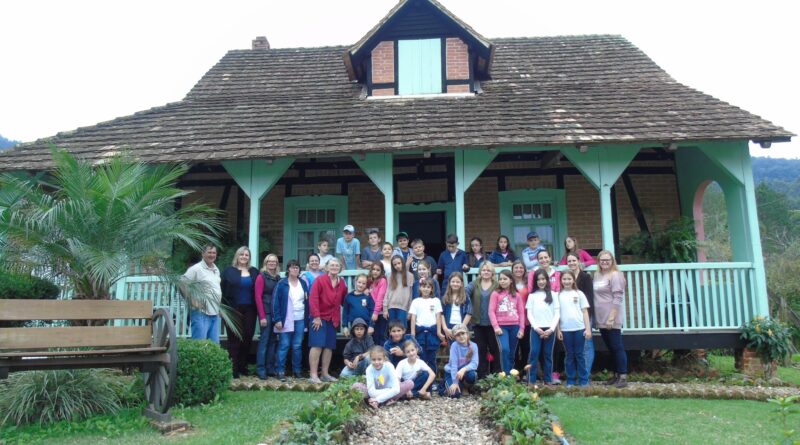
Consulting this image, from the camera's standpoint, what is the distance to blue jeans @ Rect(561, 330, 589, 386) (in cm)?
744

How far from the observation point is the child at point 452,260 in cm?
862

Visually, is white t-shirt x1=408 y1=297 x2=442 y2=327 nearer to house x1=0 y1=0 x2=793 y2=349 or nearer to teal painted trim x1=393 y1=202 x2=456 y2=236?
house x1=0 y1=0 x2=793 y2=349

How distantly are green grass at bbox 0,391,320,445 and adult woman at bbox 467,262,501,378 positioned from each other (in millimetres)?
2516

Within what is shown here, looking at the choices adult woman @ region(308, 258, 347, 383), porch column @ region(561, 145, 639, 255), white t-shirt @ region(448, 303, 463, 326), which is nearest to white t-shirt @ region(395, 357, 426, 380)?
white t-shirt @ region(448, 303, 463, 326)

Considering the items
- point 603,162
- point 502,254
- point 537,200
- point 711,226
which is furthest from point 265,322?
point 711,226

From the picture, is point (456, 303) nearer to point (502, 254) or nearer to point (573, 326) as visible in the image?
point (573, 326)

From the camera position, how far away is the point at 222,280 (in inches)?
327

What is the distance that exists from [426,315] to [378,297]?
0.78 m

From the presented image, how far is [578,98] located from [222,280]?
24.1ft

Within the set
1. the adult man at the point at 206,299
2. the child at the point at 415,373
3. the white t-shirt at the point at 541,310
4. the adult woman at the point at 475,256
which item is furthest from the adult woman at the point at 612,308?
the adult man at the point at 206,299

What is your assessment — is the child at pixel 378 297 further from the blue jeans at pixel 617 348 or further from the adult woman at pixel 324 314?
the blue jeans at pixel 617 348

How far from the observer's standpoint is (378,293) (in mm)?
7973

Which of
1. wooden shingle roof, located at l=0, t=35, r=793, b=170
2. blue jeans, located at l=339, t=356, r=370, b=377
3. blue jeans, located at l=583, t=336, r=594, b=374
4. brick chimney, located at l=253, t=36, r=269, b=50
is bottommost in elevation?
blue jeans, located at l=339, t=356, r=370, b=377

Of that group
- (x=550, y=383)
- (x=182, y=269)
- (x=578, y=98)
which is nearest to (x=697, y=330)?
(x=550, y=383)
